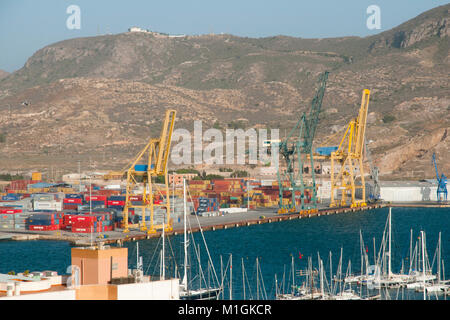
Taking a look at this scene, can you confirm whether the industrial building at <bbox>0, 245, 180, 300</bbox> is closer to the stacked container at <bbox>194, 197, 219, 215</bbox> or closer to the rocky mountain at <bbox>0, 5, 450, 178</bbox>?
the stacked container at <bbox>194, 197, 219, 215</bbox>

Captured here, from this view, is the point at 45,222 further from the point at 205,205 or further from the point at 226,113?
the point at 226,113

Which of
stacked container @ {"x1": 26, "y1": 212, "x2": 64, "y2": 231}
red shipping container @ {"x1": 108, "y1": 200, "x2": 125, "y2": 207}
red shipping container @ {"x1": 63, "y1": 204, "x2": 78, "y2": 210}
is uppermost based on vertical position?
red shipping container @ {"x1": 108, "y1": 200, "x2": 125, "y2": 207}

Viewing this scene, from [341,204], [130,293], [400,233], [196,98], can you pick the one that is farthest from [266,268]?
[196,98]

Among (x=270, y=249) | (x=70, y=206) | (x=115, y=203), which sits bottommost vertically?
(x=270, y=249)

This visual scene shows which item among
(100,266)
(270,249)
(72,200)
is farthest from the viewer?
(72,200)

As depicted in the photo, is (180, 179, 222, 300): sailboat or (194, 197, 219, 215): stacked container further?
(194, 197, 219, 215): stacked container

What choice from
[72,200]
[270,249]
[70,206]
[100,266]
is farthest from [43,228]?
[100,266]

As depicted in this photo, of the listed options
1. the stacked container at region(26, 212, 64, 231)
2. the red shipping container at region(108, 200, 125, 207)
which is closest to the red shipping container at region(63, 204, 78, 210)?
the red shipping container at region(108, 200, 125, 207)

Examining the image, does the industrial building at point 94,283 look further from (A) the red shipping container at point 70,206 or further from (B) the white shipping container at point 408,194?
(B) the white shipping container at point 408,194

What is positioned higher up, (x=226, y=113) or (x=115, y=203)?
(x=226, y=113)
